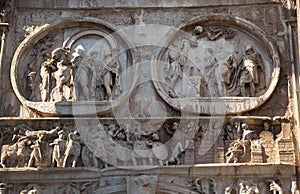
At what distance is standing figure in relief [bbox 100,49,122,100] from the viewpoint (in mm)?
8523

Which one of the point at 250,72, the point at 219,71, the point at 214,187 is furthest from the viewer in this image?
the point at 219,71

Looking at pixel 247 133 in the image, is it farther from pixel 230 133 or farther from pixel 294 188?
pixel 294 188

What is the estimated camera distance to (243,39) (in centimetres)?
897

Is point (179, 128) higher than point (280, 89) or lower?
lower

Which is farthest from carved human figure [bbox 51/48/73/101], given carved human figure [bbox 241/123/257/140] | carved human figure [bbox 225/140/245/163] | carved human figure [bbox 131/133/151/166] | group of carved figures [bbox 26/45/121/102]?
carved human figure [bbox 241/123/257/140]

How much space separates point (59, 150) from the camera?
8.02 metres

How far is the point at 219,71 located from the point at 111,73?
1781mm

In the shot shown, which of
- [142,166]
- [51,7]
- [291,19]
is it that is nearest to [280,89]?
[291,19]

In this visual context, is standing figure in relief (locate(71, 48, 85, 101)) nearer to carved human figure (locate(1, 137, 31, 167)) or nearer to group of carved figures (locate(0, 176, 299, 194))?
carved human figure (locate(1, 137, 31, 167))

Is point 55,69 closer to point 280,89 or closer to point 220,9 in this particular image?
point 220,9

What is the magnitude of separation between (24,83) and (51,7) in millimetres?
1441

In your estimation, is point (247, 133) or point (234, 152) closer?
point (234, 152)

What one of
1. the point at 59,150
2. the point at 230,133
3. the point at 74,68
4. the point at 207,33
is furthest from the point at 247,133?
the point at 74,68

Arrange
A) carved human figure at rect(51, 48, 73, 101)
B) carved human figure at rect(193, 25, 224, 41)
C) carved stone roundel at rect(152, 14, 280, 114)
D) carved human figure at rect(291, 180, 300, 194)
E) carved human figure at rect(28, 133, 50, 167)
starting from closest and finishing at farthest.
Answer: carved human figure at rect(291, 180, 300, 194), carved human figure at rect(28, 133, 50, 167), carved stone roundel at rect(152, 14, 280, 114), carved human figure at rect(51, 48, 73, 101), carved human figure at rect(193, 25, 224, 41)
